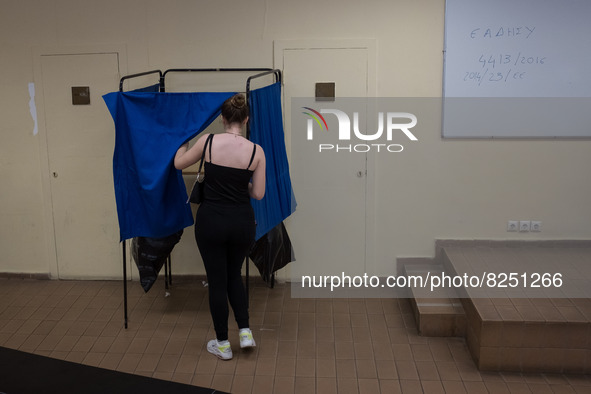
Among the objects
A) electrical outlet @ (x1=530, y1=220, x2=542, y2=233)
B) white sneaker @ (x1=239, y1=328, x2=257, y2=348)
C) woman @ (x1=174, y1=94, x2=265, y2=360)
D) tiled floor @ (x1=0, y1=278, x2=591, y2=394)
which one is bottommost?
tiled floor @ (x1=0, y1=278, x2=591, y2=394)

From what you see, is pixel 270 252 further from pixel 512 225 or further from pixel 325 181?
pixel 512 225

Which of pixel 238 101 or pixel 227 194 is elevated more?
pixel 238 101

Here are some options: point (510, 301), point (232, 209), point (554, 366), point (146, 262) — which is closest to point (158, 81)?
point (146, 262)

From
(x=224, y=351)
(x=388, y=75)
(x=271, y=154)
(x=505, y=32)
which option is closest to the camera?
(x=224, y=351)

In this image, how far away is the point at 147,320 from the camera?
3.79 meters

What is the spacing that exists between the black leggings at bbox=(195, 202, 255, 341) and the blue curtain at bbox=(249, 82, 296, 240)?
0.31 m

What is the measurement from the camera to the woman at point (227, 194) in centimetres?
302

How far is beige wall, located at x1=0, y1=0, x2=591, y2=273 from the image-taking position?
407 cm

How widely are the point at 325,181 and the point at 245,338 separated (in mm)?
1447

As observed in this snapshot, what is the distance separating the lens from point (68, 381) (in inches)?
72.7


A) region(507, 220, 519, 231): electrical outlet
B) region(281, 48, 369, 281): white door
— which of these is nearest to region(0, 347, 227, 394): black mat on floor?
region(281, 48, 369, 281): white door

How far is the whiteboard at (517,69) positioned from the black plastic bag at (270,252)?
139cm

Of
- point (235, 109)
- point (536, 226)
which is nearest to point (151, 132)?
point (235, 109)

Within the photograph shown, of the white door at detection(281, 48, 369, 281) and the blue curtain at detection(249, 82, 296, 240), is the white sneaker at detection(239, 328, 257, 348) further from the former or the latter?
the white door at detection(281, 48, 369, 281)
